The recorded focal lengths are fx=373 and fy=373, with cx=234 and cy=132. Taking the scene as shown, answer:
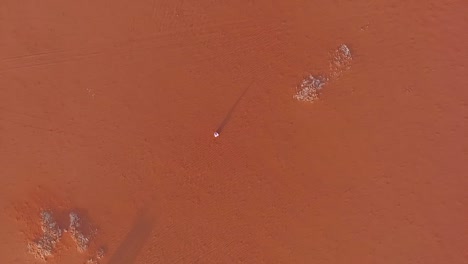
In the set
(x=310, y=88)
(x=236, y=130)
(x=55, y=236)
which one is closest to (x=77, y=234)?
(x=55, y=236)

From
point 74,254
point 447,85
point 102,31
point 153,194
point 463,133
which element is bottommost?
point 74,254

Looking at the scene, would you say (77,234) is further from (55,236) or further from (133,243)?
(133,243)

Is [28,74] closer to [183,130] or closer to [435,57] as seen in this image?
[183,130]

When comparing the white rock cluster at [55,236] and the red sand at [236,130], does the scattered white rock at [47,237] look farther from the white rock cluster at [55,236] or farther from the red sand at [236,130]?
the red sand at [236,130]

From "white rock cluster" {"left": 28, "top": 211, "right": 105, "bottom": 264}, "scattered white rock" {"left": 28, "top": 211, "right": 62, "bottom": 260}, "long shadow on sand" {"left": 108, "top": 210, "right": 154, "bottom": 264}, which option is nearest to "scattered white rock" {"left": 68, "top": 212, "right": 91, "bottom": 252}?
"white rock cluster" {"left": 28, "top": 211, "right": 105, "bottom": 264}

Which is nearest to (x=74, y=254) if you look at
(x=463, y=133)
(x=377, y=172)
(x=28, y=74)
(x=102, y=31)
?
(x=28, y=74)

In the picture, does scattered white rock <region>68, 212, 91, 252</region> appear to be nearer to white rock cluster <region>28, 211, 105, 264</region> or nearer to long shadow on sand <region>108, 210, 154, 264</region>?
white rock cluster <region>28, 211, 105, 264</region>
